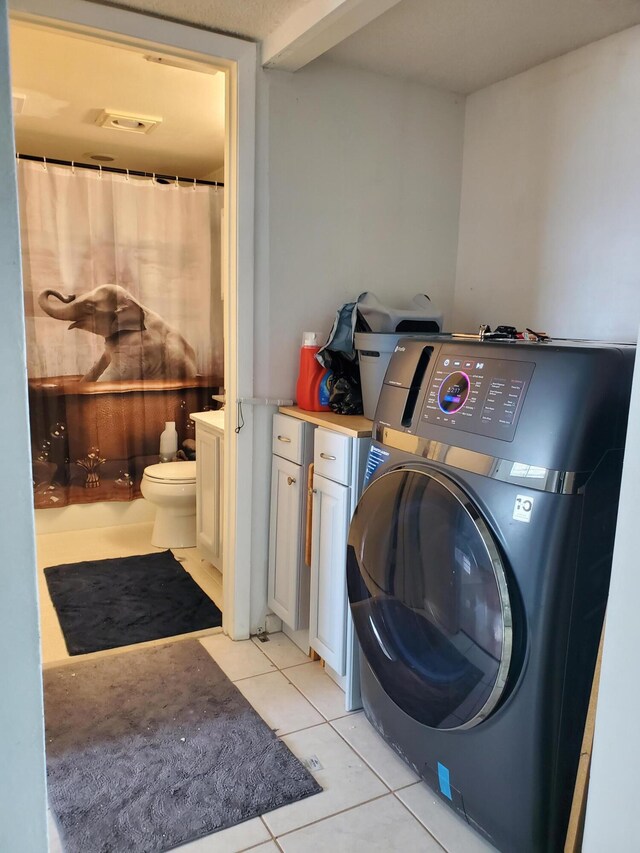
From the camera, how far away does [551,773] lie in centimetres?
135

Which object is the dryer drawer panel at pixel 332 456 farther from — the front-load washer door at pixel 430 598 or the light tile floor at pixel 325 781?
the light tile floor at pixel 325 781

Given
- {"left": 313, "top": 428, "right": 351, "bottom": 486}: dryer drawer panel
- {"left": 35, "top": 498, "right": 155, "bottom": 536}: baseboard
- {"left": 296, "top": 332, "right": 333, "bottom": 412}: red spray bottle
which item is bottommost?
{"left": 35, "top": 498, "right": 155, "bottom": 536}: baseboard

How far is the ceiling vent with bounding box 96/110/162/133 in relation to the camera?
9.45 ft

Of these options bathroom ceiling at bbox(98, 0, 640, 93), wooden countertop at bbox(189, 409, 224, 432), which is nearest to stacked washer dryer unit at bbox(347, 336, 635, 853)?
bathroom ceiling at bbox(98, 0, 640, 93)

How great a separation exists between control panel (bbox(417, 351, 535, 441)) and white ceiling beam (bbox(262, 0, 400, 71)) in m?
0.96

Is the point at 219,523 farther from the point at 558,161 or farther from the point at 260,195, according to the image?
the point at 558,161

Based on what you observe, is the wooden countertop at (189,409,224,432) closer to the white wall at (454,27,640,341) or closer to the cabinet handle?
the cabinet handle

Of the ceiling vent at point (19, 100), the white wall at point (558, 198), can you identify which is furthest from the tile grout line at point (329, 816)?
the ceiling vent at point (19, 100)

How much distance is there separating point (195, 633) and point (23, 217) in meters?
2.25

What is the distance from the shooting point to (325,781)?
5.67ft

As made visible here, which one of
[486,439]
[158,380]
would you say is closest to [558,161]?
[486,439]

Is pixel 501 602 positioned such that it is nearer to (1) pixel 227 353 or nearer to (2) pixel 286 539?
(2) pixel 286 539

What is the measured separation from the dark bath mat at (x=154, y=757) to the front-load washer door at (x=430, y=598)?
43 cm

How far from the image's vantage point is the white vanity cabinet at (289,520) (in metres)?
2.25
